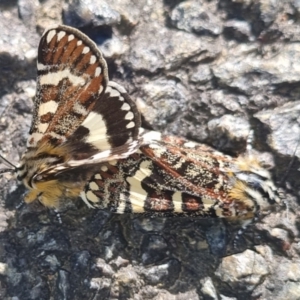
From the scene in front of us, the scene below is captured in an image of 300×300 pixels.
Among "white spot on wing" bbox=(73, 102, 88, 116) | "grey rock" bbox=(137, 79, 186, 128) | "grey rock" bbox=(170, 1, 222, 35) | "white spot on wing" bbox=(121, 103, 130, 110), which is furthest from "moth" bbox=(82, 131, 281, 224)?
"grey rock" bbox=(170, 1, 222, 35)

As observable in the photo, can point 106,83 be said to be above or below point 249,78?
above

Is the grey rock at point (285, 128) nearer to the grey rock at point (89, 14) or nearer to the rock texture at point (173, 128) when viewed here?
the rock texture at point (173, 128)

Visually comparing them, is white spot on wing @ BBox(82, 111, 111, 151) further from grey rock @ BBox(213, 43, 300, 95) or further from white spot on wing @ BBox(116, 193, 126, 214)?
grey rock @ BBox(213, 43, 300, 95)

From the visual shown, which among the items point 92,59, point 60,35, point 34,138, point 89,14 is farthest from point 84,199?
point 89,14

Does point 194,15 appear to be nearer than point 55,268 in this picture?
No

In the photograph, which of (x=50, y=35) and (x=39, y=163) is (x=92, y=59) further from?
(x=39, y=163)

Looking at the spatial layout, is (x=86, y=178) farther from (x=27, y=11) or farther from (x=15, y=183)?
(x=27, y=11)

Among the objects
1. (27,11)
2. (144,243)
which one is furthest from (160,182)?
(27,11)
